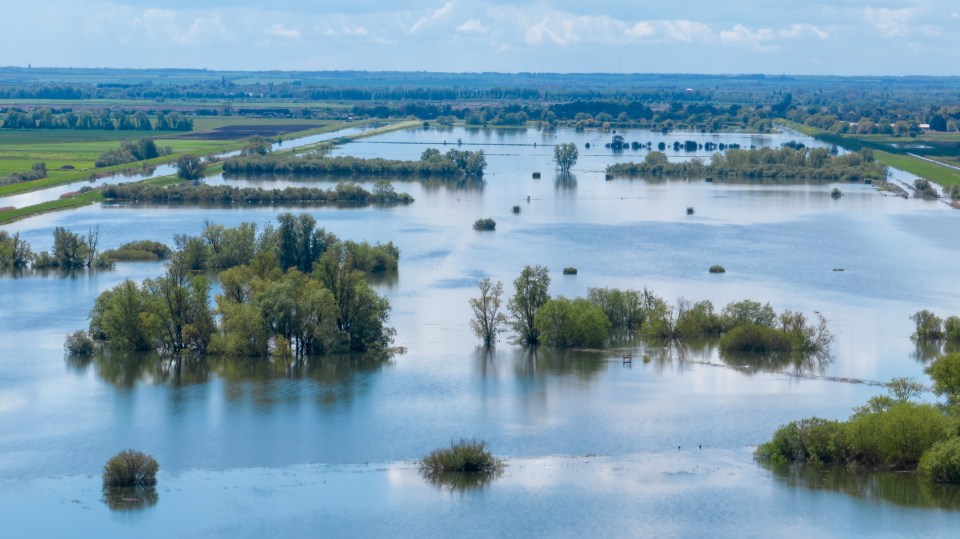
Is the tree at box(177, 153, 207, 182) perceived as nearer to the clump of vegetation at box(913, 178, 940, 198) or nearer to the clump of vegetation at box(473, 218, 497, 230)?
the clump of vegetation at box(473, 218, 497, 230)

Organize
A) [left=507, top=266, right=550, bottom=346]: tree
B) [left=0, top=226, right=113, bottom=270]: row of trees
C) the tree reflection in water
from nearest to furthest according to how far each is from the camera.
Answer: the tree reflection in water → [left=507, top=266, right=550, bottom=346]: tree → [left=0, top=226, right=113, bottom=270]: row of trees

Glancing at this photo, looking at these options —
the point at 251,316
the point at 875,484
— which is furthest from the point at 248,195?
the point at 875,484

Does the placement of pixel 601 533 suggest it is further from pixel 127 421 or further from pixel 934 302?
pixel 934 302

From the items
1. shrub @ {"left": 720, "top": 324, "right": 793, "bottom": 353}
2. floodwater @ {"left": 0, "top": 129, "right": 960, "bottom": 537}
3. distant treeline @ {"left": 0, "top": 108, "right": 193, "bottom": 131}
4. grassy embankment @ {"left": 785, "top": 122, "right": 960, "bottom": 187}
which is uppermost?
distant treeline @ {"left": 0, "top": 108, "right": 193, "bottom": 131}

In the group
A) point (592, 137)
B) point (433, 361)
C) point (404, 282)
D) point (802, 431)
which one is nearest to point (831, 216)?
point (404, 282)

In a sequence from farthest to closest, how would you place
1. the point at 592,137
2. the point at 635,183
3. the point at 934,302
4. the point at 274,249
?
the point at 592,137
the point at 635,183
the point at 274,249
the point at 934,302

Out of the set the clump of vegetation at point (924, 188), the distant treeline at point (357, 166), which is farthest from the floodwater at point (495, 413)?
the distant treeline at point (357, 166)

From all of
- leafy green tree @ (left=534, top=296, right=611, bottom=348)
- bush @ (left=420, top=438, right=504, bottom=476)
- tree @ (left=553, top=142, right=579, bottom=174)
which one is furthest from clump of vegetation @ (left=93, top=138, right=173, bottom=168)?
bush @ (left=420, top=438, right=504, bottom=476)
